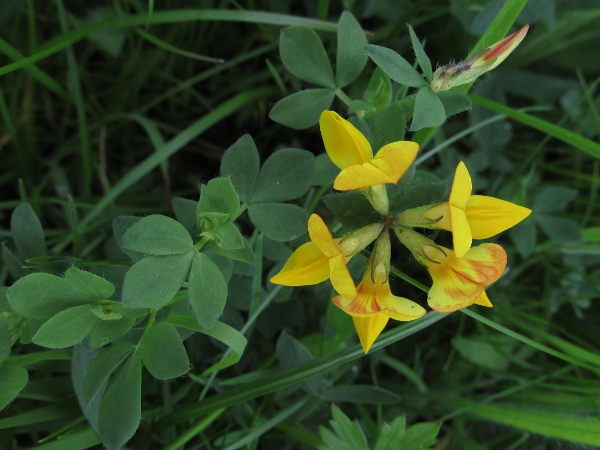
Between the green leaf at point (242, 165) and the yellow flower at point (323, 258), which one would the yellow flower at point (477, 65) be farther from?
the green leaf at point (242, 165)

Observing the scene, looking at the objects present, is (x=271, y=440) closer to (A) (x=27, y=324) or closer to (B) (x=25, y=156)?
(A) (x=27, y=324)

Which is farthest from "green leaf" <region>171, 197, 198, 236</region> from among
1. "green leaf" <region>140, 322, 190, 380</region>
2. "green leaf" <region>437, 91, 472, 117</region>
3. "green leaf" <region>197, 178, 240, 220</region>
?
"green leaf" <region>437, 91, 472, 117</region>

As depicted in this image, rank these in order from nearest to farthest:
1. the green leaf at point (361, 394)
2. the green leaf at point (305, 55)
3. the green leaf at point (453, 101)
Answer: the green leaf at point (453, 101) < the green leaf at point (305, 55) < the green leaf at point (361, 394)

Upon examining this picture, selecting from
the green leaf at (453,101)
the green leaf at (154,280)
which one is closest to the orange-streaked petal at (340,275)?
the green leaf at (154,280)

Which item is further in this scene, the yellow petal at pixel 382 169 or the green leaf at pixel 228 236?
the green leaf at pixel 228 236

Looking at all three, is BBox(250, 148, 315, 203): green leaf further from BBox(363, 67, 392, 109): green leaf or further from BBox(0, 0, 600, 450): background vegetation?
BBox(363, 67, 392, 109): green leaf
